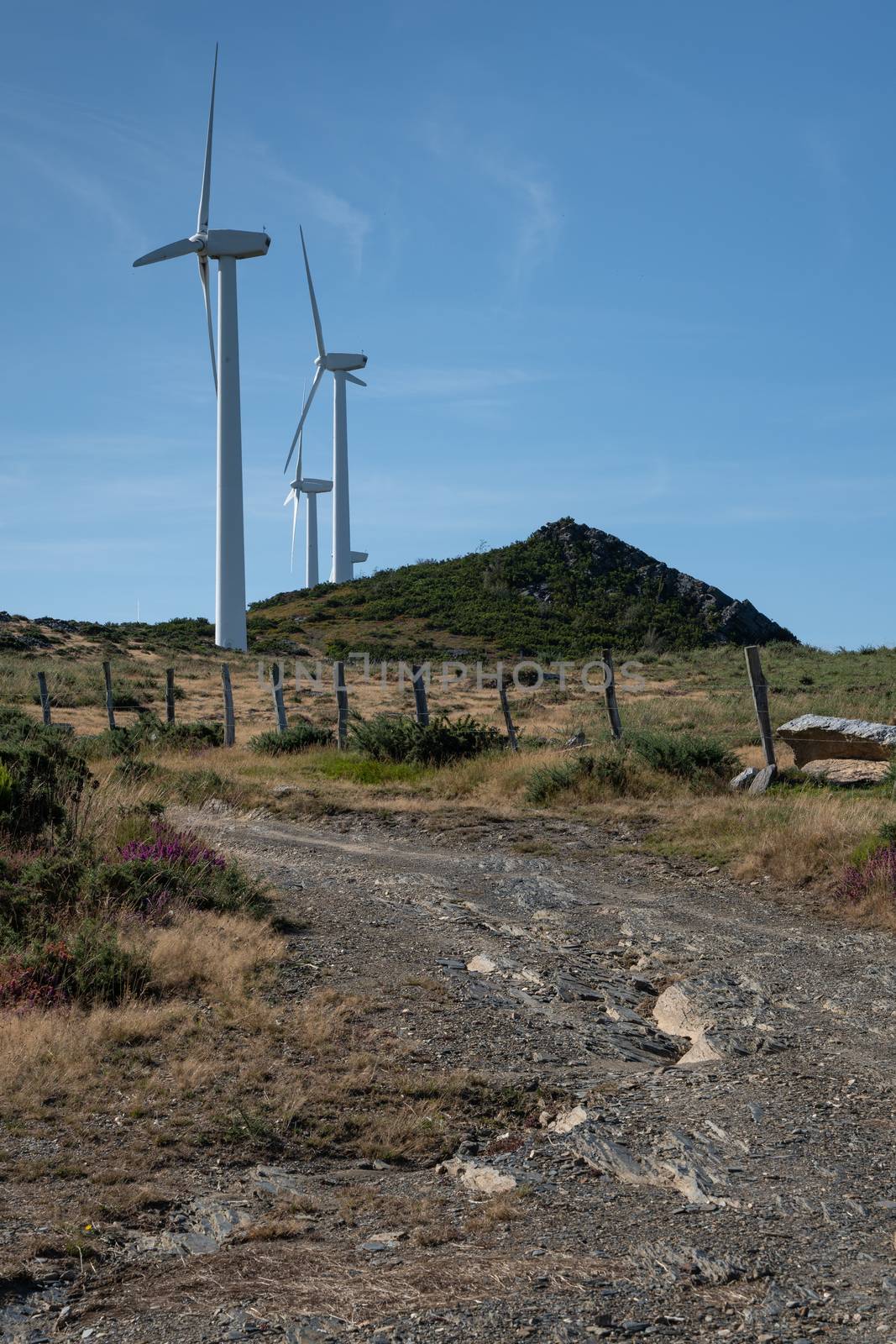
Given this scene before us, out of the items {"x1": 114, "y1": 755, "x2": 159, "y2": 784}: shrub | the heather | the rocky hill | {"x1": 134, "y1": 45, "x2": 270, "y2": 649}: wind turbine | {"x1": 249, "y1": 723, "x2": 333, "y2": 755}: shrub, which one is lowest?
the heather

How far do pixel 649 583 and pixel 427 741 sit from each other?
5554cm

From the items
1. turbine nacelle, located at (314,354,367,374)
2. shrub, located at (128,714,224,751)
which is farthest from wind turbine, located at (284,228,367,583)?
shrub, located at (128,714,224,751)

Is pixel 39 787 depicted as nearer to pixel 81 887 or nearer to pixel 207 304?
pixel 81 887

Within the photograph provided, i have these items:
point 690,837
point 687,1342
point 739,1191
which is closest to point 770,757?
point 690,837

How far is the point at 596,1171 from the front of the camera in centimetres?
523

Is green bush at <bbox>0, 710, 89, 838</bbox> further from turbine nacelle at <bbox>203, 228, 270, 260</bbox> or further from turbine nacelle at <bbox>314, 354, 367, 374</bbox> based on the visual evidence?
turbine nacelle at <bbox>314, 354, 367, 374</bbox>

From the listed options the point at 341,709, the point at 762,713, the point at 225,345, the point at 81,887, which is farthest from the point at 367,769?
the point at 225,345

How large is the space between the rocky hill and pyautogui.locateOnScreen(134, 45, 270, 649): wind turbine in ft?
26.5

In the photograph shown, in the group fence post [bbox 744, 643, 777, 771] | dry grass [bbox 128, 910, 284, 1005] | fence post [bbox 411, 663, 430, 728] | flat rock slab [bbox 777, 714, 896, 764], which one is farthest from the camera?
fence post [bbox 411, 663, 430, 728]

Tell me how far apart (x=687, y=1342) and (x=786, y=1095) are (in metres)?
2.62

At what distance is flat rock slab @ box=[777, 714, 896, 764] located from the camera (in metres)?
16.9

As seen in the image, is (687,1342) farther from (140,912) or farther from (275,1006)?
(140,912)

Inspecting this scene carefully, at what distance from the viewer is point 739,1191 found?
16.1 feet

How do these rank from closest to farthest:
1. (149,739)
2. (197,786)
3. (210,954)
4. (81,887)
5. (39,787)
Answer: (210,954) < (81,887) < (39,787) < (197,786) < (149,739)
